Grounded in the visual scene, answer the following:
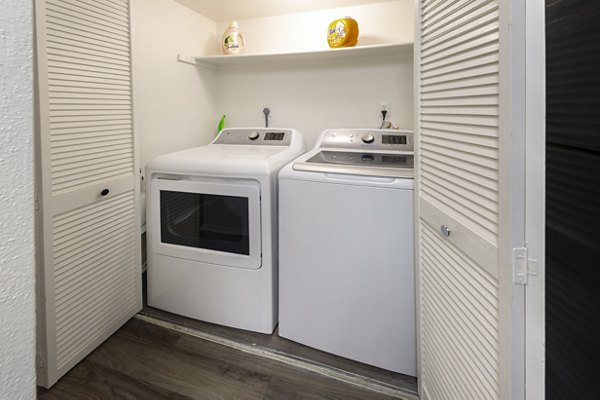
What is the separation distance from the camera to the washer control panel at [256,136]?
7.84 ft

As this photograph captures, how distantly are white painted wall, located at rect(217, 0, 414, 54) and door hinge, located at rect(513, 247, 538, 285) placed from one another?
195 centimetres

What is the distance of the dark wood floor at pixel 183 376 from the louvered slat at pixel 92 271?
124mm

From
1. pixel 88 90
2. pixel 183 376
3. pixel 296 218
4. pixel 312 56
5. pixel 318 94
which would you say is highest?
pixel 312 56

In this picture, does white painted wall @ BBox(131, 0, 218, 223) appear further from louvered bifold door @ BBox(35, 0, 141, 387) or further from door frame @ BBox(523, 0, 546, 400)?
door frame @ BBox(523, 0, 546, 400)

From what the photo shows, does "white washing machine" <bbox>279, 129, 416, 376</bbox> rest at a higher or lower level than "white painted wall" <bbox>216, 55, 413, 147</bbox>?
lower

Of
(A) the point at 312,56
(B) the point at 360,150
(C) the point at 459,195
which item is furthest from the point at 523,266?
(A) the point at 312,56

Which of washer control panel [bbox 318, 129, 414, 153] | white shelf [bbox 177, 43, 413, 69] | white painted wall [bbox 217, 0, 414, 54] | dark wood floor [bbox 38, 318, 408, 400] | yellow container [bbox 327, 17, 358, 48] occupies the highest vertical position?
white painted wall [bbox 217, 0, 414, 54]

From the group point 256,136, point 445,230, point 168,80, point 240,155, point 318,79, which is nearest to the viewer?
point 445,230

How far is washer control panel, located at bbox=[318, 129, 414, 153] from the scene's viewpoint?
2.09 metres

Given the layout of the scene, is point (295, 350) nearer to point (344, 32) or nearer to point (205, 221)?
point (205, 221)

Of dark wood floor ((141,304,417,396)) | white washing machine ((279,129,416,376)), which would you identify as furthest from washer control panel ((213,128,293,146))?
dark wood floor ((141,304,417,396))

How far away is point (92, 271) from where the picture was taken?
169cm

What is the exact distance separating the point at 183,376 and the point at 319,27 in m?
2.40

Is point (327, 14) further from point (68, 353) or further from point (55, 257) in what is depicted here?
point (68, 353)
